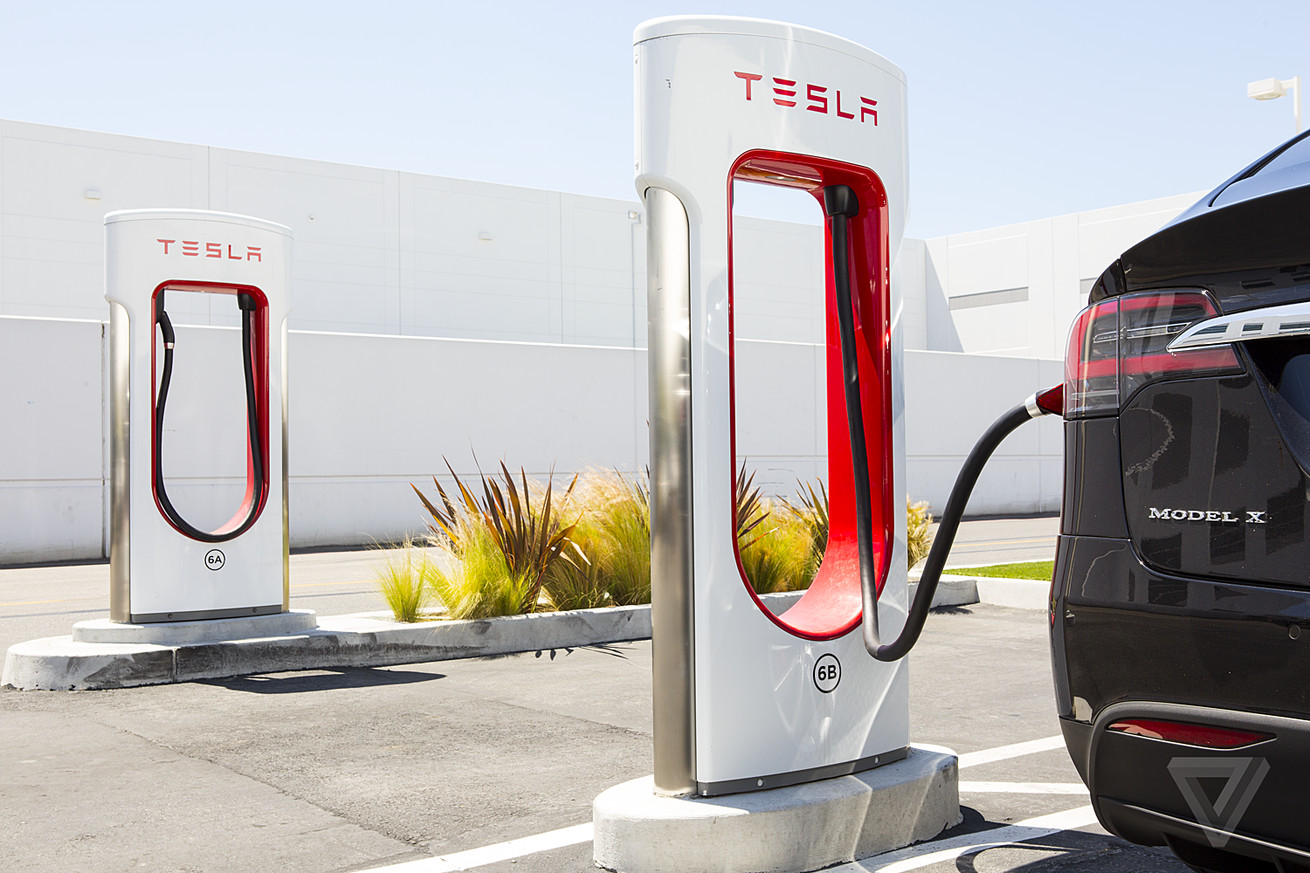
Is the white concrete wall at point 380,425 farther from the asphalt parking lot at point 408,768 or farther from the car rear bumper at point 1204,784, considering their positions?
the car rear bumper at point 1204,784

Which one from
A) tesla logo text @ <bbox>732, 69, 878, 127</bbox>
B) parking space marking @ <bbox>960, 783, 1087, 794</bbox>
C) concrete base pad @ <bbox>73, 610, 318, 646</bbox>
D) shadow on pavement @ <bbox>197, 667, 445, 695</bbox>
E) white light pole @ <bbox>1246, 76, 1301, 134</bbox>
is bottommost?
parking space marking @ <bbox>960, 783, 1087, 794</bbox>

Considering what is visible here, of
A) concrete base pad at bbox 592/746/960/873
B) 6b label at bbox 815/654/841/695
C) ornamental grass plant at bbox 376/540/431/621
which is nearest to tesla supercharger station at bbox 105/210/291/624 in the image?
ornamental grass plant at bbox 376/540/431/621

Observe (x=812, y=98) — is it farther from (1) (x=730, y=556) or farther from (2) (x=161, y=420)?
Result: (2) (x=161, y=420)

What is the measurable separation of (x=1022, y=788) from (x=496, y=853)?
2.06m

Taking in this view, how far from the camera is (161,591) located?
773 cm

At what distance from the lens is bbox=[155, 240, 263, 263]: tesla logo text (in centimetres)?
778

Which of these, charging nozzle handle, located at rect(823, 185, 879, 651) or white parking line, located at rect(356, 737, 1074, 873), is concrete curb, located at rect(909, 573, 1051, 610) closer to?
white parking line, located at rect(356, 737, 1074, 873)

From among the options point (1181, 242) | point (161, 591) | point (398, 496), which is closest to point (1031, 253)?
point (398, 496)

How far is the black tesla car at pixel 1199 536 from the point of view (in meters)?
2.37

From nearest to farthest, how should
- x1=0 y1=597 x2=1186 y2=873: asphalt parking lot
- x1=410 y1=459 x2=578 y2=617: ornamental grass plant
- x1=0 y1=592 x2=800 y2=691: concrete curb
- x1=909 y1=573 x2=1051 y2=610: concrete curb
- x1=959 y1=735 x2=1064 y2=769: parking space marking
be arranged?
x1=0 y1=597 x2=1186 y2=873: asphalt parking lot → x1=959 y1=735 x2=1064 y2=769: parking space marking → x1=0 y1=592 x2=800 y2=691: concrete curb → x1=410 y1=459 x2=578 y2=617: ornamental grass plant → x1=909 y1=573 x2=1051 y2=610: concrete curb

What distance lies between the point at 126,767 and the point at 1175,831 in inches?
169

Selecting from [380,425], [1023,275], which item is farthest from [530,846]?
[1023,275]

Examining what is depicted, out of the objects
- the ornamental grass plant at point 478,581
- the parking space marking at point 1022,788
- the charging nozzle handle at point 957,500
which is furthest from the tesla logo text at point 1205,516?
the ornamental grass plant at point 478,581

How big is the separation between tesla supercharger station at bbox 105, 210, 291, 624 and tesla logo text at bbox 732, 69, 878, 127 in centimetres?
504
